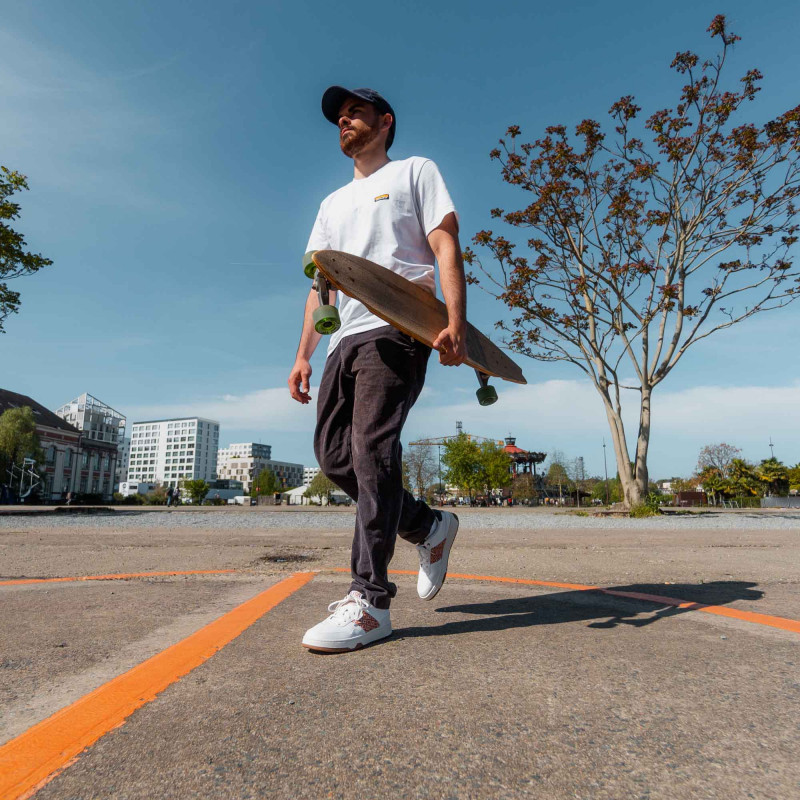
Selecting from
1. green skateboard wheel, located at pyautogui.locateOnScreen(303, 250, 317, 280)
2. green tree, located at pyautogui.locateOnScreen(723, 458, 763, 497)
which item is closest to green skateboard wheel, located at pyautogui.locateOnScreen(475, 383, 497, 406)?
green skateboard wheel, located at pyautogui.locateOnScreen(303, 250, 317, 280)

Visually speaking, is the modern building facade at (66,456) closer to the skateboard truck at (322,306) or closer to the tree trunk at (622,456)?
the tree trunk at (622,456)

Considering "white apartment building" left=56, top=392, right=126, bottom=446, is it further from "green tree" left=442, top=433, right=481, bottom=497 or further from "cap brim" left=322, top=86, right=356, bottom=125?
"cap brim" left=322, top=86, right=356, bottom=125

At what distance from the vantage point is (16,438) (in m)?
41.3

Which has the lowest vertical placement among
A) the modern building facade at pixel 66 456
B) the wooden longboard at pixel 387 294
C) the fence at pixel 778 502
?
the fence at pixel 778 502

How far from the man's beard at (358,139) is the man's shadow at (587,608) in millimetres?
2138

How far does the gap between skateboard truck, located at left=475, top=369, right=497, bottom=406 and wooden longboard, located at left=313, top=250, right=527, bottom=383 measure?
31 cm

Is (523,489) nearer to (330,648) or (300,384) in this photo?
(300,384)

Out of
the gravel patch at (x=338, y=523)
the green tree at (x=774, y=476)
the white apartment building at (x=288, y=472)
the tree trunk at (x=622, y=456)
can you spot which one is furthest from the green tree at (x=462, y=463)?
the white apartment building at (x=288, y=472)

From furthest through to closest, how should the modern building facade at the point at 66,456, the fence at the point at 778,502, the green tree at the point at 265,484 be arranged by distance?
the green tree at the point at 265,484 < the modern building facade at the point at 66,456 < the fence at the point at 778,502

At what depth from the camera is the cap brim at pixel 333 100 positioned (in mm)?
2580

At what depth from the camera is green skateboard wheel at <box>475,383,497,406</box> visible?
262 centimetres

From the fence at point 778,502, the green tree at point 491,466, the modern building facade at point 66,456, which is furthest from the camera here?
the modern building facade at point 66,456

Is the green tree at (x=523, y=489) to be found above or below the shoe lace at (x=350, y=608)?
above

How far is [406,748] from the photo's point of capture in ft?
3.23
